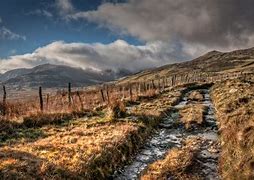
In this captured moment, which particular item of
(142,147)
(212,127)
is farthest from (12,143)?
(212,127)

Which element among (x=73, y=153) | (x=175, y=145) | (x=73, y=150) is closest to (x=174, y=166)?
(x=73, y=153)

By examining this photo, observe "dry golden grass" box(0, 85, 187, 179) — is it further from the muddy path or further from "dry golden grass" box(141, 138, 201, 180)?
"dry golden grass" box(141, 138, 201, 180)

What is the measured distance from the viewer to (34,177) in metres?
13.0

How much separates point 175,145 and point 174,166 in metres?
5.42

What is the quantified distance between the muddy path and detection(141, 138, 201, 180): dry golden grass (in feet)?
1.33

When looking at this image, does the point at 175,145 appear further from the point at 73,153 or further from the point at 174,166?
the point at 73,153

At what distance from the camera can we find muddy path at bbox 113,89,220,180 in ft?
55.8

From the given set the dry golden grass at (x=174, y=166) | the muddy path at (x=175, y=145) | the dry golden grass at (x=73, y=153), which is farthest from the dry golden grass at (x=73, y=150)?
the dry golden grass at (x=174, y=166)

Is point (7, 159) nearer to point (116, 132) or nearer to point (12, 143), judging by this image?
point (12, 143)

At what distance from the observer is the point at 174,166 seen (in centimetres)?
1692

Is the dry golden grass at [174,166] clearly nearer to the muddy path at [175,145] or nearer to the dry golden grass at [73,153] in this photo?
the muddy path at [175,145]

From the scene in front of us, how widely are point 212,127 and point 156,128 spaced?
4305 mm

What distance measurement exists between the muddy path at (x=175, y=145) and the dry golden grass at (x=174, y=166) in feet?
1.33

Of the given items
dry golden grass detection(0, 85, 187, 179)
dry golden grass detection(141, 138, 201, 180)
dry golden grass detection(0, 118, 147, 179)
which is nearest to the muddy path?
dry golden grass detection(141, 138, 201, 180)
